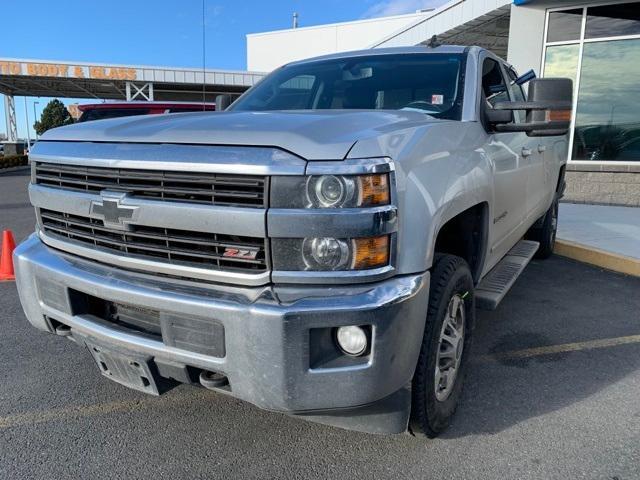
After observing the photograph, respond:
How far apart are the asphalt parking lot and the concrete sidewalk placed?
7.81ft

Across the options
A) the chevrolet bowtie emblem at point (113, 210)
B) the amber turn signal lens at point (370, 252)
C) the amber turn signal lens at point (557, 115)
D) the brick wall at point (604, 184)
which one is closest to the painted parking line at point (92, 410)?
the chevrolet bowtie emblem at point (113, 210)

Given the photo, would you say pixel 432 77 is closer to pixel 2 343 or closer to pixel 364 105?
pixel 364 105

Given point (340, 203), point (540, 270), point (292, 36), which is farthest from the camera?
point (292, 36)

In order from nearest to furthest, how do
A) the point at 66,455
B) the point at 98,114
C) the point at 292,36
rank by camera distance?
the point at 66,455 < the point at 98,114 < the point at 292,36

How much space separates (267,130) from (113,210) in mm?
762

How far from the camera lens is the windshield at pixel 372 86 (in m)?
3.24

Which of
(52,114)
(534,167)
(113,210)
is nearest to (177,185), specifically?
(113,210)

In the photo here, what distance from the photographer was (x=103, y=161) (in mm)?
2289

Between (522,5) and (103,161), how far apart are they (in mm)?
10294

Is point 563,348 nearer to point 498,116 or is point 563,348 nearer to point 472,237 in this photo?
point 472,237

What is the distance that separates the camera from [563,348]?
3.70 m

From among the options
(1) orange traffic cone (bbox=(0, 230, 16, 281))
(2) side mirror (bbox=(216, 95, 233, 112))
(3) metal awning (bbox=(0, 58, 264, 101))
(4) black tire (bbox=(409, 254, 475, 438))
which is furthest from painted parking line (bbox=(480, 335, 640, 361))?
(3) metal awning (bbox=(0, 58, 264, 101))

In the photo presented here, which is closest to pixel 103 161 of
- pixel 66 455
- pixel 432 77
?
pixel 66 455

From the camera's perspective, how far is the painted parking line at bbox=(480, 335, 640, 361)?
3.56 m
